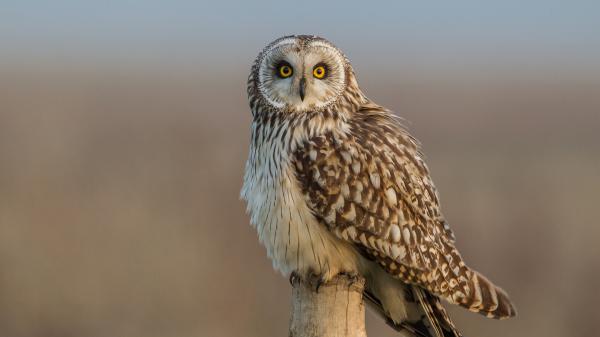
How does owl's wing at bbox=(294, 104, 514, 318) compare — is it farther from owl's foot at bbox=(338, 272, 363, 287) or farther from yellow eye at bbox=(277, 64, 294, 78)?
yellow eye at bbox=(277, 64, 294, 78)

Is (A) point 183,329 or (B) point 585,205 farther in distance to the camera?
(B) point 585,205

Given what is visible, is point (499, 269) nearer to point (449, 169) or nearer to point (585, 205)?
point (585, 205)

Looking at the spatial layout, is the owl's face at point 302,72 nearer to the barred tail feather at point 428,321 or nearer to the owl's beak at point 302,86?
the owl's beak at point 302,86

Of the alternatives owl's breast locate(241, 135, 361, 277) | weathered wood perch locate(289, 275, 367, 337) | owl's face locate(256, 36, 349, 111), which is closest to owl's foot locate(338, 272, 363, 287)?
weathered wood perch locate(289, 275, 367, 337)

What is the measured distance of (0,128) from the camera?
20.0 meters

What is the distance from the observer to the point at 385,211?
5.52 m

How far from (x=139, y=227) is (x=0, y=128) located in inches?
338

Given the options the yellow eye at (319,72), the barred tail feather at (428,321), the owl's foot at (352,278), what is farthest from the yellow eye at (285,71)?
the barred tail feather at (428,321)

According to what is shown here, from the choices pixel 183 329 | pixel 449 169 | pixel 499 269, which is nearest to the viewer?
pixel 183 329

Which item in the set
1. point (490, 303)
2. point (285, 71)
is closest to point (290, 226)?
point (285, 71)

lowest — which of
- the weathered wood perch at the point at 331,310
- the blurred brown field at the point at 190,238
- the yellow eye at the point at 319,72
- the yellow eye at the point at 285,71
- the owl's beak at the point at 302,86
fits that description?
the weathered wood perch at the point at 331,310

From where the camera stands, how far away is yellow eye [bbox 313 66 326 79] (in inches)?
224

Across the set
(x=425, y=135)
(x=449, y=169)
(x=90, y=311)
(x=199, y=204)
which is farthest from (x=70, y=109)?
(x=90, y=311)

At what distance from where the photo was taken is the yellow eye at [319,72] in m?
5.70
